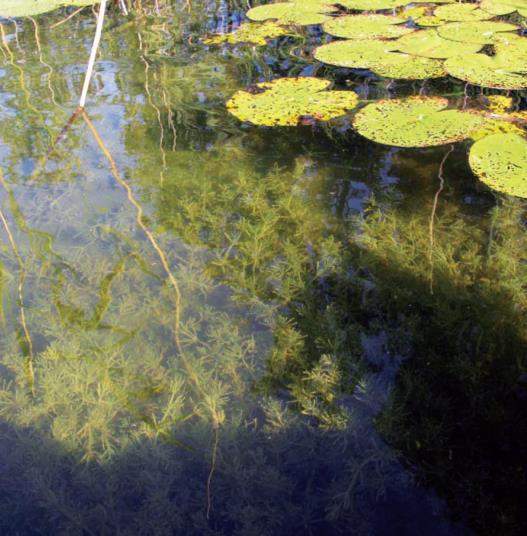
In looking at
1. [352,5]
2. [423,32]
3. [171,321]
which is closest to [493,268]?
[171,321]

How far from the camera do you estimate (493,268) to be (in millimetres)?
2404

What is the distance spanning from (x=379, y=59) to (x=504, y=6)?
79.2 inches

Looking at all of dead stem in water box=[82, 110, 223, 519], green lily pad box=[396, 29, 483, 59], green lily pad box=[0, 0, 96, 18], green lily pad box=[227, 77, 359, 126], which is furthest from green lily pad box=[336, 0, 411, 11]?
dead stem in water box=[82, 110, 223, 519]

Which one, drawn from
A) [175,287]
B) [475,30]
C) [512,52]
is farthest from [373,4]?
[175,287]

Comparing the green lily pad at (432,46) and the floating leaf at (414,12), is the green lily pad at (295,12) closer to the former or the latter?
the floating leaf at (414,12)

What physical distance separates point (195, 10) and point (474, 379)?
5.70m

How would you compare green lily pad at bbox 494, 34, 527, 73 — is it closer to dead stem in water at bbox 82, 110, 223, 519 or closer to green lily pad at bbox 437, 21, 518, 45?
green lily pad at bbox 437, 21, 518, 45

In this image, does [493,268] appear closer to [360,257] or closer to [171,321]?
[360,257]

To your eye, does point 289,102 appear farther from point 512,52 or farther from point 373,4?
point 373,4

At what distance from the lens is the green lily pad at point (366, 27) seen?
15.7 ft

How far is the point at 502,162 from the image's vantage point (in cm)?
286

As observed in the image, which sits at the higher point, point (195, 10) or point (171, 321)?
point (195, 10)

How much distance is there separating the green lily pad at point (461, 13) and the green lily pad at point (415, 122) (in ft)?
6.59

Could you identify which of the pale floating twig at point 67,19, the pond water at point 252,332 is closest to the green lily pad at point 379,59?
the pond water at point 252,332
